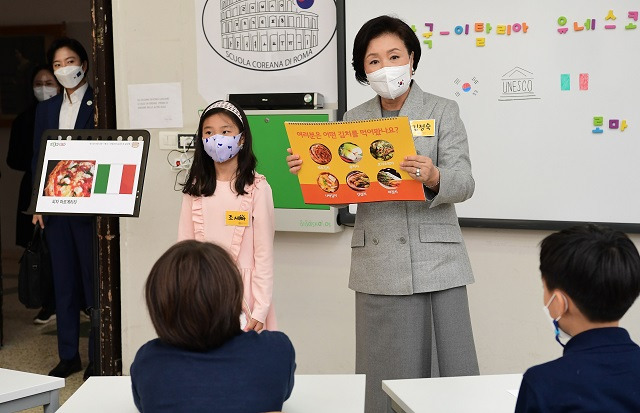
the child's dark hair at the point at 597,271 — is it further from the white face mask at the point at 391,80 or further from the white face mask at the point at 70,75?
the white face mask at the point at 70,75

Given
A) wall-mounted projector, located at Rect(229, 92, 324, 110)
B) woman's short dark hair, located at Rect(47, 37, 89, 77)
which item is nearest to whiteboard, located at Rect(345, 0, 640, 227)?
wall-mounted projector, located at Rect(229, 92, 324, 110)

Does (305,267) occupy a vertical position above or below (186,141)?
below

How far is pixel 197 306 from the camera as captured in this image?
1.66 meters

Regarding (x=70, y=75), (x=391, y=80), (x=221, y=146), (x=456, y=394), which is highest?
(x=70, y=75)

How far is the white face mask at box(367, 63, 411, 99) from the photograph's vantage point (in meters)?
2.66


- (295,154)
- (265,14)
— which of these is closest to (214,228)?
(295,154)

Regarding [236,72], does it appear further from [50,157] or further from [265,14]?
[50,157]

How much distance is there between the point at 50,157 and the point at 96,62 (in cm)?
102

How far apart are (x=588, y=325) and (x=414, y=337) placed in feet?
3.56

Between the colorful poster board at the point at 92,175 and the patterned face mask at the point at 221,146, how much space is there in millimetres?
411

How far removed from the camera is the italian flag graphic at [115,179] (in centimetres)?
332

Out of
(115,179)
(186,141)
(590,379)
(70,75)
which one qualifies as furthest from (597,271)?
(70,75)

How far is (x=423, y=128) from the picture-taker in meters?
Answer: 2.65

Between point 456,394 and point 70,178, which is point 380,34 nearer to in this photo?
point 456,394
